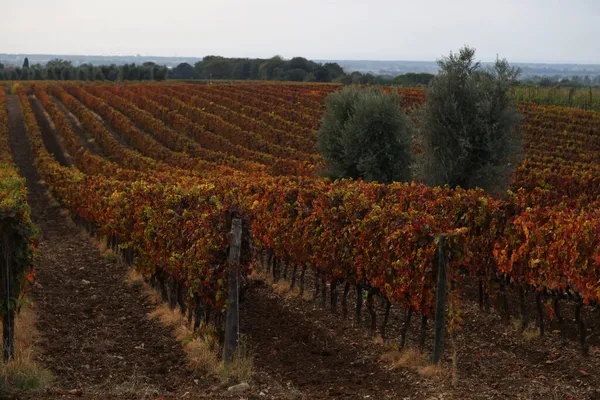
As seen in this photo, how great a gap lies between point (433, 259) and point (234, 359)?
3.47 m

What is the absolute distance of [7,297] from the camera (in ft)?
35.4

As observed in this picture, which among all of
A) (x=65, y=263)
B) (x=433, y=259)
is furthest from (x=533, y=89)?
(x=433, y=259)

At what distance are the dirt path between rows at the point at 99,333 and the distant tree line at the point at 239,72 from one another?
98.3 metres

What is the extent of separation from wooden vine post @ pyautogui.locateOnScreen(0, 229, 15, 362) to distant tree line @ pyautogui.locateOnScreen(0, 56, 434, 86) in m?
106

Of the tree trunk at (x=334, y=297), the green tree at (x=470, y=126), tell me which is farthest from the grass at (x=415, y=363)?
the green tree at (x=470, y=126)

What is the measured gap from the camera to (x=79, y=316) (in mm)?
14727

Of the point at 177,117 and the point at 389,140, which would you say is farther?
the point at 177,117

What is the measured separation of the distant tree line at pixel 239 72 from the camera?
13025cm

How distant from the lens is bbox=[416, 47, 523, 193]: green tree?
2562 cm

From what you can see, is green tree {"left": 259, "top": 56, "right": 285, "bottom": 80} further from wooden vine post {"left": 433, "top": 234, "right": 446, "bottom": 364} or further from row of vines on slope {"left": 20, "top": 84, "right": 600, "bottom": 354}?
wooden vine post {"left": 433, "top": 234, "right": 446, "bottom": 364}

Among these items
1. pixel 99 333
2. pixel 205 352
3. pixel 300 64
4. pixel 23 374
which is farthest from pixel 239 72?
pixel 23 374

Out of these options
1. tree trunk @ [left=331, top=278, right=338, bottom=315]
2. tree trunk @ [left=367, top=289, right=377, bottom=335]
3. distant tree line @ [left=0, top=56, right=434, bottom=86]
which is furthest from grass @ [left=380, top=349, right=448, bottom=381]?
distant tree line @ [left=0, top=56, right=434, bottom=86]

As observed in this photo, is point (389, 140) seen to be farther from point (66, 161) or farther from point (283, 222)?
point (66, 161)

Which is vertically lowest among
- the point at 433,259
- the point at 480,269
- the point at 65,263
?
the point at 65,263
